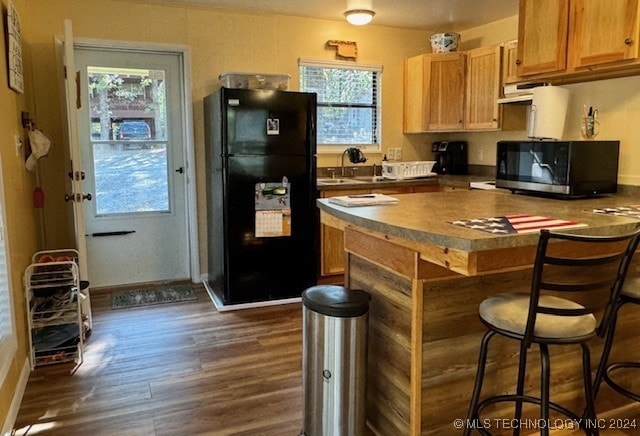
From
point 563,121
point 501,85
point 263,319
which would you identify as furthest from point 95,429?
point 501,85

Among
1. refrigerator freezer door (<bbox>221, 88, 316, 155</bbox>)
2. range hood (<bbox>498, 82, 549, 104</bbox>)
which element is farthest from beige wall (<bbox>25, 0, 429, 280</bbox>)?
range hood (<bbox>498, 82, 549, 104</bbox>)

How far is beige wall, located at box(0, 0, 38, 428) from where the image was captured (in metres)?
2.42

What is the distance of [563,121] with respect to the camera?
3373mm

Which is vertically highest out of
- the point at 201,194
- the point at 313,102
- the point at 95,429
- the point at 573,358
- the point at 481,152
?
the point at 313,102

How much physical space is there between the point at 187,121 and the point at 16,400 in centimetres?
261

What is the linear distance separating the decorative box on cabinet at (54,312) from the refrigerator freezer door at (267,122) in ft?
4.58

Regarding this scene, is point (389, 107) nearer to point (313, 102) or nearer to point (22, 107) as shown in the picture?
point (313, 102)

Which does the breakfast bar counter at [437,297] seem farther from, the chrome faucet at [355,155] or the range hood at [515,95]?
the chrome faucet at [355,155]

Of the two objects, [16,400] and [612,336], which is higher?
[612,336]

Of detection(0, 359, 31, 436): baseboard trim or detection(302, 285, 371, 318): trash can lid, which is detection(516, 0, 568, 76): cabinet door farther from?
detection(0, 359, 31, 436): baseboard trim

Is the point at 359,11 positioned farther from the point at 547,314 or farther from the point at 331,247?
the point at 547,314

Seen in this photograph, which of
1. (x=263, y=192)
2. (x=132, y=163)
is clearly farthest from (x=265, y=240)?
(x=132, y=163)

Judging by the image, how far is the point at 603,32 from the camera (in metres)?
2.73

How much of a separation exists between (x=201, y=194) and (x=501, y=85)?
2809mm
